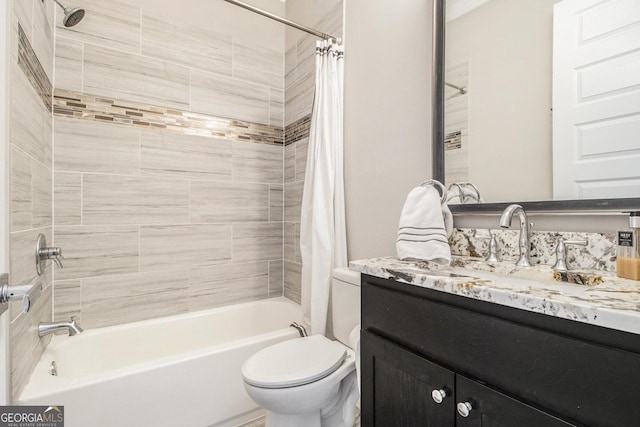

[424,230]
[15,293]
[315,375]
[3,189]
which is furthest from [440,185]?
[3,189]

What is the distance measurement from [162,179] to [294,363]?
1.44 m

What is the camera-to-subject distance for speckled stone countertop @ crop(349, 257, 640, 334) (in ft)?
1.57

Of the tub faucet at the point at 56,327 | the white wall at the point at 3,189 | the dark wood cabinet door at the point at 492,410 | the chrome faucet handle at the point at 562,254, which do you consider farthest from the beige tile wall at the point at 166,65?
the dark wood cabinet door at the point at 492,410

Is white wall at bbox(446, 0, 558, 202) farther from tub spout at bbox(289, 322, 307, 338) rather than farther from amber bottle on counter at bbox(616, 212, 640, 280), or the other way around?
tub spout at bbox(289, 322, 307, 338)

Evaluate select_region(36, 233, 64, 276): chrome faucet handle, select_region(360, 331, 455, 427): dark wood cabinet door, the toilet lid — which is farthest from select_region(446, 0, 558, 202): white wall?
select_region(36, 233, 64, 276): chrome faucet handle

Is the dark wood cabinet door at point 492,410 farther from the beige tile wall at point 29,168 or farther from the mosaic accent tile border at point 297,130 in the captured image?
the mosaic accent tile border at point 297,130

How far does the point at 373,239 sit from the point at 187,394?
3.86 feet

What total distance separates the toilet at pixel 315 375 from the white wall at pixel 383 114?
334 millimetres

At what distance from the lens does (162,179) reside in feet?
6.38

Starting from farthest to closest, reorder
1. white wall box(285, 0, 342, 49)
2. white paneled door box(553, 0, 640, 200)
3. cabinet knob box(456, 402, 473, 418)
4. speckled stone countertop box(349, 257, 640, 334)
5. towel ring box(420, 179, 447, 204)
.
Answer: white wall box(285, 0, 342, 49) → towel ring box(420, 179, 447, 204) → white paneled door box(553, 0, 640, 200) → cabinet knob box(456, 402, 473, 418) → speckled stone countertop box(349, 257, 640, 334)

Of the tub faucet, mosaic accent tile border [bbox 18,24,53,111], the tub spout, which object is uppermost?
mosaic accent tile border [bbox 18,24,53,111]

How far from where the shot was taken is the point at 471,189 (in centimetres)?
113

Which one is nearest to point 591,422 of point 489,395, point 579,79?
point 489,395

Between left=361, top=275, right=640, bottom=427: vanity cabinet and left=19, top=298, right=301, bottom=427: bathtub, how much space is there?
2.78 feet
